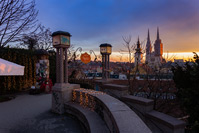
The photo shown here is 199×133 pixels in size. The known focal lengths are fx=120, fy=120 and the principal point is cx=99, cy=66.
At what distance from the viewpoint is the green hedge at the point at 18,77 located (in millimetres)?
8192

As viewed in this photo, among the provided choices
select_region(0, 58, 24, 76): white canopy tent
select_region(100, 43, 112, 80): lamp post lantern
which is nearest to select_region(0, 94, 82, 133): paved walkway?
select_region(0, 58, 24, 76): white canopy tent

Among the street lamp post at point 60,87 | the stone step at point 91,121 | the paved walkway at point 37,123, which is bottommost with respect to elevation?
the paved walkway at point 37,123

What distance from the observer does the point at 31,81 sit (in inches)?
384

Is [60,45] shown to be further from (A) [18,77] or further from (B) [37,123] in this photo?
(A) [18,77]

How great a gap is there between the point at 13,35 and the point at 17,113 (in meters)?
6.35

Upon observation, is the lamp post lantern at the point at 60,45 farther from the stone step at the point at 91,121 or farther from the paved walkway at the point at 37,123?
the paved walkway at the point at 37,123

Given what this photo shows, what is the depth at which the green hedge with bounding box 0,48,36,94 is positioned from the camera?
8192 mm

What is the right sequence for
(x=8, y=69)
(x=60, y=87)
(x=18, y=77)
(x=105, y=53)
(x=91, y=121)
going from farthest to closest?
(x=18, y=77) → (x=105, y=53) → (x=60, y=87) → (x=8, y=69) → (x=91, y=121)

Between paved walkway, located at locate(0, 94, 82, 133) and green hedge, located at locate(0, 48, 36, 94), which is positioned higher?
green hedge, located at locate(0, 48, 36, 94)

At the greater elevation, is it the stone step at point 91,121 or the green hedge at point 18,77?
the green hedge at point 18,77

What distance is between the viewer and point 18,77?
28.9 ft

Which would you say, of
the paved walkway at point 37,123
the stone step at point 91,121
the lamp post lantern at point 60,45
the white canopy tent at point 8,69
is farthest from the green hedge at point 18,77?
A: the stone step at point 91,121

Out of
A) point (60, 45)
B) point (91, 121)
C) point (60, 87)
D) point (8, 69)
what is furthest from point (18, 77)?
point (91, 121)

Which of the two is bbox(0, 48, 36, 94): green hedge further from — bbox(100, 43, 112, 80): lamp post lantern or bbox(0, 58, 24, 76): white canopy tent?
bbox(100, 43, 112, 80): lamp post lantern
